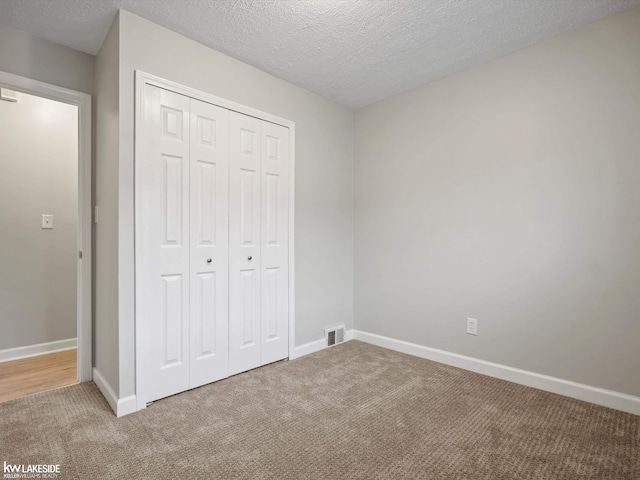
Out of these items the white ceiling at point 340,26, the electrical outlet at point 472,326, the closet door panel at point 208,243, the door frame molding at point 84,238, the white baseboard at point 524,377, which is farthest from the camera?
the electrical outlet at point 472,326

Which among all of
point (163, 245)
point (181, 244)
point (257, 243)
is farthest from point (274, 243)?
point (163, 245)

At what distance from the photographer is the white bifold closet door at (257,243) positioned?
255cm

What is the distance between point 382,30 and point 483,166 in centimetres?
129

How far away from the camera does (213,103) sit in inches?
94.7

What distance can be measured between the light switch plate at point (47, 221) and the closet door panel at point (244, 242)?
6.74 ft

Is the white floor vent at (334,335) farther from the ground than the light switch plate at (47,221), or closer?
closer

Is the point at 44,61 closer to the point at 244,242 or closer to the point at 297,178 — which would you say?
the point at 244,242

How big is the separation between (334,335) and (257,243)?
4.32 feet

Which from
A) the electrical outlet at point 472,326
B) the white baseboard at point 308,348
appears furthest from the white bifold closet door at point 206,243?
the electrical outlet at point 472,326

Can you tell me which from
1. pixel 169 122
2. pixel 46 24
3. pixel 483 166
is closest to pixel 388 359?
pixel 483 166

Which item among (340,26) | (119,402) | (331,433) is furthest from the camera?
(340,26)

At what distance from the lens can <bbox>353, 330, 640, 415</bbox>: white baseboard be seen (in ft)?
6.73

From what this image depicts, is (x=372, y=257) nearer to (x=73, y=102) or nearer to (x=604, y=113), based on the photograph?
(x=604, y=113)

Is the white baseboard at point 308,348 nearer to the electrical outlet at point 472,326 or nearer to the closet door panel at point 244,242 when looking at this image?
the closet door panel at point 244,242
